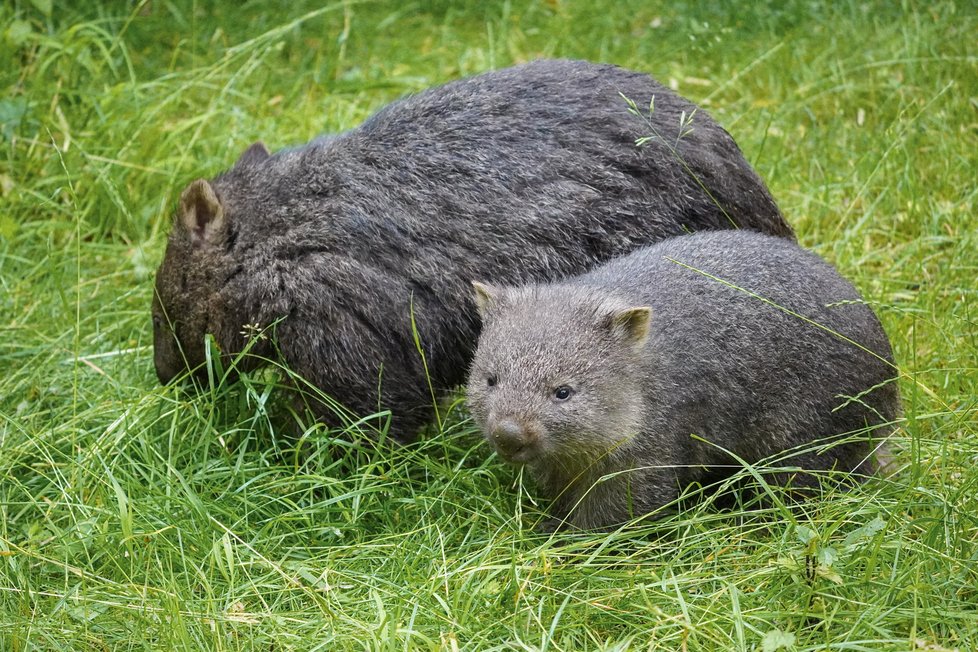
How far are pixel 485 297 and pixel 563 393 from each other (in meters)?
0.59

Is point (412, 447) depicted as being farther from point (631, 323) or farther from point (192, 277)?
point (631, 323)

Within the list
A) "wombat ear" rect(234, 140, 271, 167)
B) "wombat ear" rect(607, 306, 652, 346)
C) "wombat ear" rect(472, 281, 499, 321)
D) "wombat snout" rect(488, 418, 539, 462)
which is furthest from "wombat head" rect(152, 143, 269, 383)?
"wombat ear" rect(607, 306, 652, 346)

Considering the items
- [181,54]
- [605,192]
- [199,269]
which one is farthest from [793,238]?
[181,54]

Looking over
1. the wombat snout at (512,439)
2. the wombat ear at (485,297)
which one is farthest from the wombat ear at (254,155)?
the wombat snout at (512,439)

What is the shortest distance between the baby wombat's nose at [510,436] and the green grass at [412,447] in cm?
37

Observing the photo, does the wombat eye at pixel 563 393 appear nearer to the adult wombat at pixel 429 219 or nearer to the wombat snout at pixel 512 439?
the wombat snout at pixel 512 439

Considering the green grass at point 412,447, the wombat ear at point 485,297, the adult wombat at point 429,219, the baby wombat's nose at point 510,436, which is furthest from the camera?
the adult wombat at point 429,219

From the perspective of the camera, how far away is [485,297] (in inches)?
187

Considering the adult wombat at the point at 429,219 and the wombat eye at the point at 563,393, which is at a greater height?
the adult wombat at the point at 429,219

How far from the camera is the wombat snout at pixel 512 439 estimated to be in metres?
4.29

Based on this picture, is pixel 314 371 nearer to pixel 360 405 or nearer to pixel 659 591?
pixel 360 405

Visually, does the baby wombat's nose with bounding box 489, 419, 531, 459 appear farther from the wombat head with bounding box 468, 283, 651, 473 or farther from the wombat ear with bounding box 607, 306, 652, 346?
the wombat ear with bounding box 607, 306, 652, 346

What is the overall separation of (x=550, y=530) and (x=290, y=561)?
1.04 m

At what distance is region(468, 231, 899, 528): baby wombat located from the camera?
439cm
